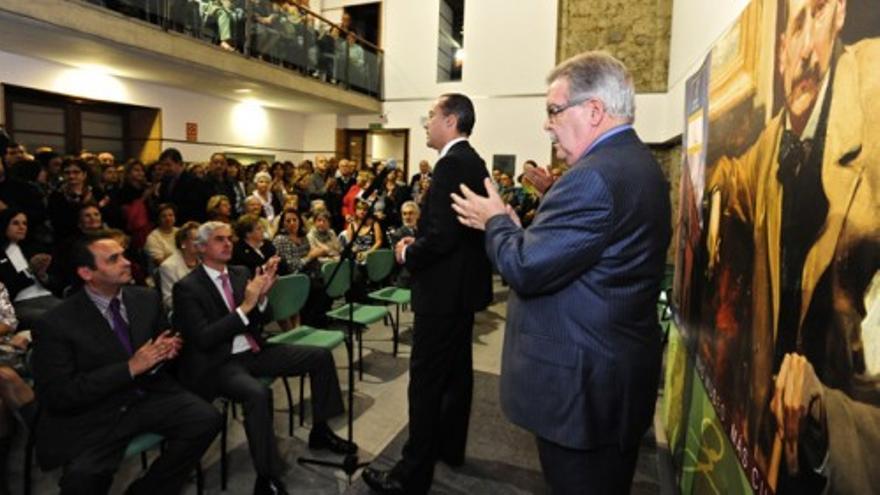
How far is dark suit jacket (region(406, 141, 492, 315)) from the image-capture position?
2.12 meters

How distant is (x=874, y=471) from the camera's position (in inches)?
28.3

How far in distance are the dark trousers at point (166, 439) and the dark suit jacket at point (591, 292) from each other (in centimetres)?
149

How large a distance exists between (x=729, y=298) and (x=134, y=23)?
21.8ft

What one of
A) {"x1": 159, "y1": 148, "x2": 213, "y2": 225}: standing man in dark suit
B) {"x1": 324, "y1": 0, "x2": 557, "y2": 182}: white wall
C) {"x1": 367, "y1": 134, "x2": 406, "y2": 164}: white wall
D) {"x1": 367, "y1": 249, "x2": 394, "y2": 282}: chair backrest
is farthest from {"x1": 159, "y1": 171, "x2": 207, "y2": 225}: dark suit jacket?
{"x1": 367, "y1": 134, "x2": 406, "y2": 164}: white wall

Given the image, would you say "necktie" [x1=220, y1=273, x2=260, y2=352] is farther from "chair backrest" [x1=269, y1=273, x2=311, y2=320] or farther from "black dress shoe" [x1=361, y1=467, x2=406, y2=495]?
"black dress shoe" [x1=361, y1=467, x2=406, y2=495]

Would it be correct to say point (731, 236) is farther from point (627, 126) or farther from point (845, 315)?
point (845, 315)

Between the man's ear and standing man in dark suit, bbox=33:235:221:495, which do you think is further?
the man's ear

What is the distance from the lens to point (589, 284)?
1.24 m

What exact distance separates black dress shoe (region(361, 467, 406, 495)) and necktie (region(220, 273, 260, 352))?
0.86 metres

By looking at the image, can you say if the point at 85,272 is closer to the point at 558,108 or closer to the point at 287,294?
the point at 287,294

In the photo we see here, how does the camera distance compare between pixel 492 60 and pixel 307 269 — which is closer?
pixel 307 269

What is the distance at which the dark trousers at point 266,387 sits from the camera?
2.37m

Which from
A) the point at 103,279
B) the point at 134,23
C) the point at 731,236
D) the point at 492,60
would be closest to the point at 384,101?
the point at 492,60

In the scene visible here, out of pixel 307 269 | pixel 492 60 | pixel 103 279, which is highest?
pixel 492 60
